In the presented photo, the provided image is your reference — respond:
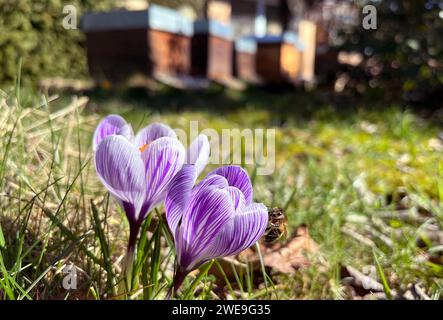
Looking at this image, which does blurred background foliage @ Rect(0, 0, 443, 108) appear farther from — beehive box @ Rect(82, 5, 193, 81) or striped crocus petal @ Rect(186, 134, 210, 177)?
striped crocus petal @ Rect(186, 134, 210, 177)

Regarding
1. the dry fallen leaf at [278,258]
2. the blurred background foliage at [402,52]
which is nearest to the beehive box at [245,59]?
the blurred background foliage at [402,52]

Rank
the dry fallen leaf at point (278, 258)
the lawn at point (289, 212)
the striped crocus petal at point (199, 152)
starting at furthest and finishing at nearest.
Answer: the dry fallen leaf at point (278, 258), the lawn at point (289, 212), the striped crocus petal at point (199, 152)

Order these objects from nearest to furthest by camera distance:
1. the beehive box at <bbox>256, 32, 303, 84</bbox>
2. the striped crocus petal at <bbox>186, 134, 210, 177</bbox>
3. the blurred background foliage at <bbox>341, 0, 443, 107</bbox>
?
the striped crocus petal at <bbox>186, 134, 210, 177</bbox>
the blurred background foliage at <bbox>341, 0, 443, 107</bbox>
the beehive box at <bbox>256, 32, 303, 84</bbox>

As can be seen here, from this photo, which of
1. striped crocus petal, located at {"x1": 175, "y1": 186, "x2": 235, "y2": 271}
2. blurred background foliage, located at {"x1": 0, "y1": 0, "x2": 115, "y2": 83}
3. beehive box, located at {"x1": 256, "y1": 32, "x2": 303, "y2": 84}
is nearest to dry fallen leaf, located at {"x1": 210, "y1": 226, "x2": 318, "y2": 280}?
striped crocus petal, located at {"x1": 175, "y1": 186, "x2": 235, "y2": 271}

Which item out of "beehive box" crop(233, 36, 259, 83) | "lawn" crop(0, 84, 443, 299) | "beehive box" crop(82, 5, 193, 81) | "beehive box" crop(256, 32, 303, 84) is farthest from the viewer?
"beehive box" crop(256, 32, 303, 84)

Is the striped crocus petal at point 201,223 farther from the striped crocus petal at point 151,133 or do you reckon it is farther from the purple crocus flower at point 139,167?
the striped crocus petal at point 151,133

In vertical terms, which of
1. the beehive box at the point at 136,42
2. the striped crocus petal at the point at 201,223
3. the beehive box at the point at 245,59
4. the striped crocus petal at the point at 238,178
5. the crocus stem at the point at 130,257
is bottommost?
the beehive box at the point at 245,59

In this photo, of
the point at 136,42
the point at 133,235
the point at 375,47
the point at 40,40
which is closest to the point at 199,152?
the point at 133,235

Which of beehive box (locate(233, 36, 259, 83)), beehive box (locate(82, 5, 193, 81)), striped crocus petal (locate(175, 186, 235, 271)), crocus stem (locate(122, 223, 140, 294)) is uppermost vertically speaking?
striped crocus petal (locate(175, 186, 235, 271))
